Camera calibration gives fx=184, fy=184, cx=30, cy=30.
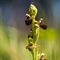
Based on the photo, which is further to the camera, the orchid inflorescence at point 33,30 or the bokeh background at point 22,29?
the bokeh background at point 22,29

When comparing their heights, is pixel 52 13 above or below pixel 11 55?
above

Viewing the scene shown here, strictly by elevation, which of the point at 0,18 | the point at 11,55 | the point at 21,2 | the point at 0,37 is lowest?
the point at 11,55

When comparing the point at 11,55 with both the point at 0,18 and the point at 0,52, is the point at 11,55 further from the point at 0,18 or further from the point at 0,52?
the point at 0,18

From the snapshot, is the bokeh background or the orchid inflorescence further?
the bokeh background

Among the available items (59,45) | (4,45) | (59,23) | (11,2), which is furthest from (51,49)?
(11,2)

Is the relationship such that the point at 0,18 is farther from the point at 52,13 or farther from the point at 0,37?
the point at 52,13

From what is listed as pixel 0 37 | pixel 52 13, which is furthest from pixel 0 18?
pixel 52 13

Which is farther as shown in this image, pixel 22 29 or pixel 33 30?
pixel 22 29
